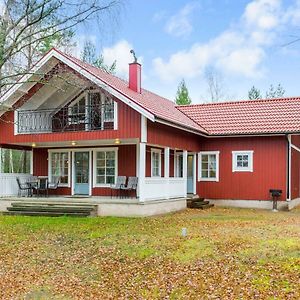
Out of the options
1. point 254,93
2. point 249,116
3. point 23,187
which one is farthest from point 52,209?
point 254,93

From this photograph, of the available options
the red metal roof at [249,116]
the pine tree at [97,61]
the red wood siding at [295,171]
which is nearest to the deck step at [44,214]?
the red metal roof at [249,116]

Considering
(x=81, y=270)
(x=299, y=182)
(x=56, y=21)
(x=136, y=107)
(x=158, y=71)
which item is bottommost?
(x=81, y=270)

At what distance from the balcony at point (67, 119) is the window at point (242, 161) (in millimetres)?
5652

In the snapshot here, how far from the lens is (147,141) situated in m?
15.2

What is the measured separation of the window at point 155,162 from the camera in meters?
18.6

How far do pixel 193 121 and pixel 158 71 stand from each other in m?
17.5

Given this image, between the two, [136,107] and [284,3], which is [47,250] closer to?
[136,107]

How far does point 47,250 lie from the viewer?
1044 centimetres

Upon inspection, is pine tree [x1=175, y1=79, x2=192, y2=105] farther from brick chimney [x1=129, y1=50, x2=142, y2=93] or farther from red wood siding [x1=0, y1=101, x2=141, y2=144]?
red wood siding [x1=0, y1=101, x2=141, y2=144]

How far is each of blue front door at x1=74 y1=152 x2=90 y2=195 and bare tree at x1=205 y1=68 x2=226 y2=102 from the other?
24384 millimetres

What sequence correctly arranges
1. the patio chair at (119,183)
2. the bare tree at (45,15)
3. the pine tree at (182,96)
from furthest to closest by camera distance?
the pine tree at (182,96), the patio chair at (119,183), the bare tree at (45,15)

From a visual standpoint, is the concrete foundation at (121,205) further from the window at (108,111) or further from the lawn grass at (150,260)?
the window at (108,111)

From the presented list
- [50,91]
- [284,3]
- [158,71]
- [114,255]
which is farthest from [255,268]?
[158,71]

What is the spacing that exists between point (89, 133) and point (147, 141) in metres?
2.17
